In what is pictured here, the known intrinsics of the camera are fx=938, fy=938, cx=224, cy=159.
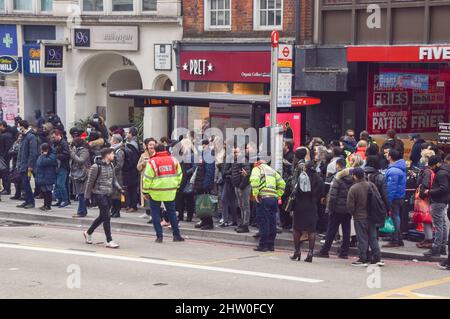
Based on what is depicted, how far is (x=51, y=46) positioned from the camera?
98.5 ft

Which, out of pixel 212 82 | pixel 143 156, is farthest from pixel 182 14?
pixel 143 156

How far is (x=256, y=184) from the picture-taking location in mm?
16031

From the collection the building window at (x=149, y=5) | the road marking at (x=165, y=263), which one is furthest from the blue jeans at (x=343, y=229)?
the building window at (x=149, y=5)

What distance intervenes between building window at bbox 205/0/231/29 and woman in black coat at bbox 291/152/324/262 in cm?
1183

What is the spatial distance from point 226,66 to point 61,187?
23.7 ft

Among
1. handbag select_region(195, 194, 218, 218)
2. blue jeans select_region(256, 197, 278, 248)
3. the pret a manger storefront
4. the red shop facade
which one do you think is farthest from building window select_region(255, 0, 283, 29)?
blue jeans select_region(256, 197, 278, 248)

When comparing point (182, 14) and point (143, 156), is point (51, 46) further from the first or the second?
point (143, 156)

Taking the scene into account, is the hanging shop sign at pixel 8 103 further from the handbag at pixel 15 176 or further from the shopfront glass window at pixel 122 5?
the handbag at pixel 15 176

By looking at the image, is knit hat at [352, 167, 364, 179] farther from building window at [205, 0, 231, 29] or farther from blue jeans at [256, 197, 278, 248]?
building window at [205, 0, 231, 29]

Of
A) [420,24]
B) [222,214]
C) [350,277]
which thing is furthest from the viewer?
[420,24]

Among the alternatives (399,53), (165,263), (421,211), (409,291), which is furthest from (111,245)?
(399,53)

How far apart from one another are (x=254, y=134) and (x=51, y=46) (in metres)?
12.2

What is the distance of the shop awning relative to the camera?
749 inches

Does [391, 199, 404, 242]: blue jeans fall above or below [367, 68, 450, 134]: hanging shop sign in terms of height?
below
